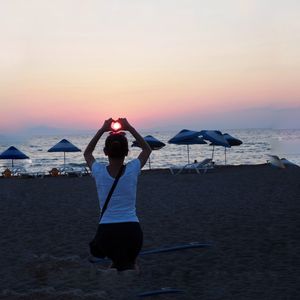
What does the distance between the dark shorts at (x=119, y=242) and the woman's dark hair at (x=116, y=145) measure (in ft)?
1.76

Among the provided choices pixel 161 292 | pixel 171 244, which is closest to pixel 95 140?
pixel 161 292

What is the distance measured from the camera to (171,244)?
8234 mm

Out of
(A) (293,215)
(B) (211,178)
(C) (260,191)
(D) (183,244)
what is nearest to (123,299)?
(D) (183,244)

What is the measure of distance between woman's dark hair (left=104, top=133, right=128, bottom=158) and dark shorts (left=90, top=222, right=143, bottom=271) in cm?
54

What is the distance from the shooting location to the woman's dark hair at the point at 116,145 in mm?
3939

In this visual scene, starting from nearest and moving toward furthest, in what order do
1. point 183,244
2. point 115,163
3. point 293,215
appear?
point 115,163 < point 183,244 < point 293,215

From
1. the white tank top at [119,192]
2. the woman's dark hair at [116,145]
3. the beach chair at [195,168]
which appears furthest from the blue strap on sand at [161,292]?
the beach chair at [195,168]

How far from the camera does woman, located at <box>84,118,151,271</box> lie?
13.1 ft

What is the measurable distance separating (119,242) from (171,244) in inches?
167

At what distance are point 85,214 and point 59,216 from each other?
59 cm

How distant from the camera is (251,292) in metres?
5.54

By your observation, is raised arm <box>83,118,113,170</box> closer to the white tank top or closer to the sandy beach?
the white tank top

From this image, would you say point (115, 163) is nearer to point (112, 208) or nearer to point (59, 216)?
point (112, 208)

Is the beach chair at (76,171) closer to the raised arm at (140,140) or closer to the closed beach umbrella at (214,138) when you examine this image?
the closed beach umbrella at (214,138)
